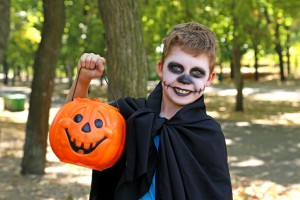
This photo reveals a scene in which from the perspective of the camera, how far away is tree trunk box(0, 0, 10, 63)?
4594mm

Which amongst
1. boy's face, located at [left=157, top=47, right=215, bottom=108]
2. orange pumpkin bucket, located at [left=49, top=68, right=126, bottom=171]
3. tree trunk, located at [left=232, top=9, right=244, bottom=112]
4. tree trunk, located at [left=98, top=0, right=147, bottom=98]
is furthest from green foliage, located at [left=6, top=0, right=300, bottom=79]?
boy's face, located at [left=157, top=47, right=215, bottom=108]

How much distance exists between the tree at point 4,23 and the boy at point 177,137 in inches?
104

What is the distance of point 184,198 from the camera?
2043 mm

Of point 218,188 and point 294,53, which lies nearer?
point 218,188

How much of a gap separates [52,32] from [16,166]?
10.9 ft

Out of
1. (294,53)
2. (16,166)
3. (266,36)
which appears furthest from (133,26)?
(294,53)

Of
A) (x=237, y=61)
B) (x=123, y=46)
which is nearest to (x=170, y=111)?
(x=123, y=46)

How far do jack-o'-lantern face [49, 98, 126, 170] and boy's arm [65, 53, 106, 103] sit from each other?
19cm

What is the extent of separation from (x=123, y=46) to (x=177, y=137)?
2.75 m

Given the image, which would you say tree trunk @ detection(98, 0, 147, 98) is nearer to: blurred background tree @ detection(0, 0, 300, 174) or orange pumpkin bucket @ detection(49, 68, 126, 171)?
blurred background tree @ detection(0, 0, 300, 174)

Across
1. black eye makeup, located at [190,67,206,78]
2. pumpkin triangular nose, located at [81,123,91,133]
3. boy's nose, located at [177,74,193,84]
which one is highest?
black eye makeup, located at [190,67,206,78]

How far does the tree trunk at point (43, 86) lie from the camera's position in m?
7.49

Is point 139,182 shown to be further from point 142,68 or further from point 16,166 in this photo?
point 16,166

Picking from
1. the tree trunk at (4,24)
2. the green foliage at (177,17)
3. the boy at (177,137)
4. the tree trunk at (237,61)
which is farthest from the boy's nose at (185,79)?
the tree trunk at (237,61)
